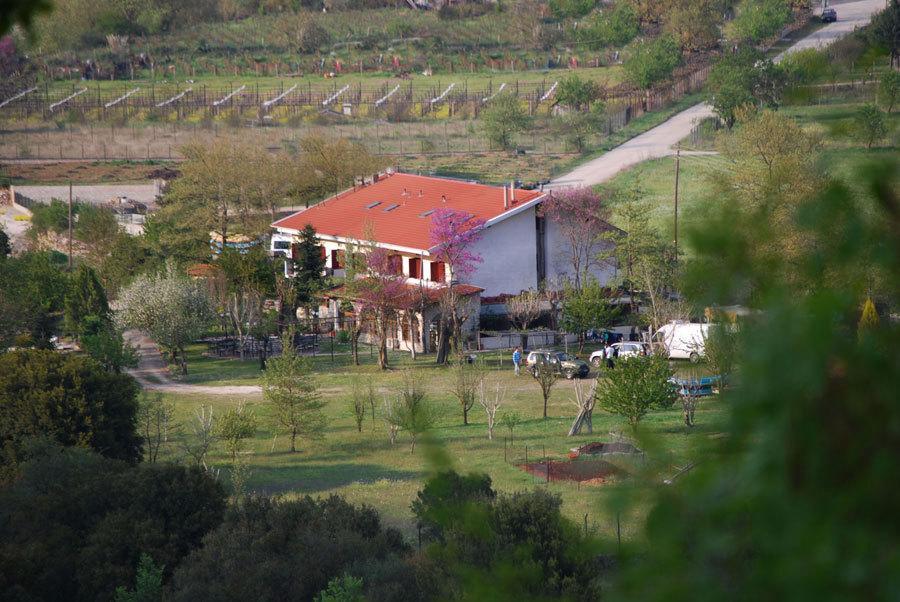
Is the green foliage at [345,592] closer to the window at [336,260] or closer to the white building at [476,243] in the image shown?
the white building at [476,243]

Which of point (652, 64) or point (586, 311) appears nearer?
point (586, 311)

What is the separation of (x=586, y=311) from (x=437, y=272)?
4.37 meters

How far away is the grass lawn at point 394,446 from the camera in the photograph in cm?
1691

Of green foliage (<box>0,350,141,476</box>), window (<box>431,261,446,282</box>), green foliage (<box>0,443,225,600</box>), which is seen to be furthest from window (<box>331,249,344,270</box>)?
green foliage (<box>0,443,225,600</box>)

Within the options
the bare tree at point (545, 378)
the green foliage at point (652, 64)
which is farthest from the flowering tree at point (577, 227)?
the green foliage at point (652, 64)

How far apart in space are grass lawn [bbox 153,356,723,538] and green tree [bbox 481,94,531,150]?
2757cm

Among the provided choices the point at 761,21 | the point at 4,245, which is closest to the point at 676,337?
the point at 4,245

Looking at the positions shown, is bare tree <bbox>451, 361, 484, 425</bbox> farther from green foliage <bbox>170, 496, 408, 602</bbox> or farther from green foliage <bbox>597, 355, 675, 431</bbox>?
green foliage <bbox>170, 496, 408, 602</bbox>

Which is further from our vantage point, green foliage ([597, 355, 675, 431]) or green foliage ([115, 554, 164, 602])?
green foliage ([597, 355, 675, 431])

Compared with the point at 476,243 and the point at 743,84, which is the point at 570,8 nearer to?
the point at 743,84

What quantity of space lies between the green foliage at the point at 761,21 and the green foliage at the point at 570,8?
1601cm

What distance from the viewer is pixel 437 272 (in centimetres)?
3000

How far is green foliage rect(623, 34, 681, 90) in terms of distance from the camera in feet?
188

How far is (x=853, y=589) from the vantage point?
1.27 m
